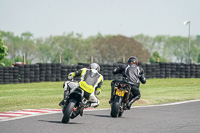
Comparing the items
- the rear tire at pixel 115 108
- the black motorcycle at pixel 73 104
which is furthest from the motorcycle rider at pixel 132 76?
the black motorcycle at pixel 73 104

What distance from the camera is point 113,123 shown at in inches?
415

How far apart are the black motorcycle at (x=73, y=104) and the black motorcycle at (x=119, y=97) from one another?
120 centimetres

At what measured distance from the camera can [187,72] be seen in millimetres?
36031

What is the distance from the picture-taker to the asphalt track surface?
933cm

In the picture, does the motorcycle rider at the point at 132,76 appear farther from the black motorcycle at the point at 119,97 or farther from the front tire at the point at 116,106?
the front tire at the point at 116,106

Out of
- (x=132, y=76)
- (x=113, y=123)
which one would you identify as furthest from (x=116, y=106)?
(x=132, y=76)

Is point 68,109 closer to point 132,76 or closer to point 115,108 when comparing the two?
point 115,108

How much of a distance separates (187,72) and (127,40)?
7515 centimetres

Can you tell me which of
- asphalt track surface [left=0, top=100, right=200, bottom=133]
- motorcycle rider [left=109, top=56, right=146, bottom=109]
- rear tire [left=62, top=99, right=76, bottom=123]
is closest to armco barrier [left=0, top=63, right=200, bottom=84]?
asphalt track surface [left=0, top=100, right=200, bottom=133]

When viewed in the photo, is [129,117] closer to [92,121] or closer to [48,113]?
[92,121]

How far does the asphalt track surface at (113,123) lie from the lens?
30.6 ft

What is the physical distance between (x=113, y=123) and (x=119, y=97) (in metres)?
1.13

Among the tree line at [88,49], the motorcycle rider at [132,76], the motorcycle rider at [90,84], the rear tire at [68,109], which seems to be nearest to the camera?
the rear tire at [68,109]

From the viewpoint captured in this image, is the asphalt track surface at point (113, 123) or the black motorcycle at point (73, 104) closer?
the asphalt track surface at point (113, 123)
